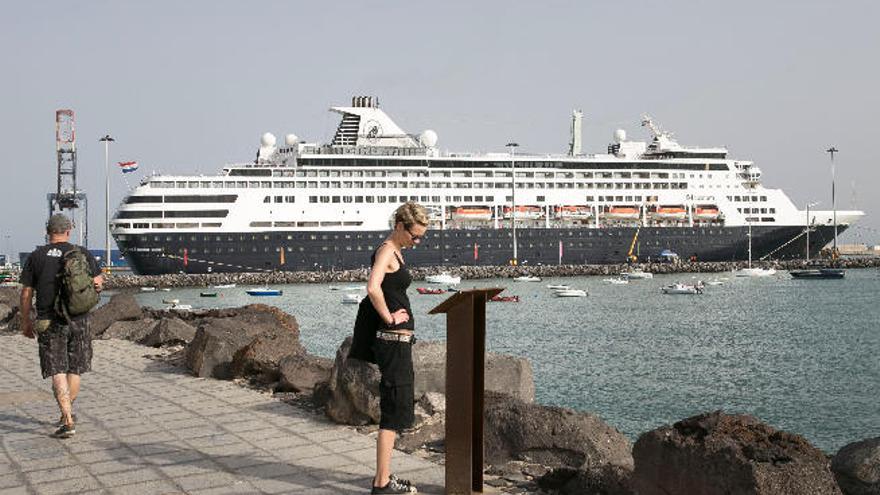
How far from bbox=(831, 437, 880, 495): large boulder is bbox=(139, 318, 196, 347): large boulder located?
418 inches

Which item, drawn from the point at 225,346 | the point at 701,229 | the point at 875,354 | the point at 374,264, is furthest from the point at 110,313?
the point at 701,229

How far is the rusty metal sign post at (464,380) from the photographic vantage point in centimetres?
500

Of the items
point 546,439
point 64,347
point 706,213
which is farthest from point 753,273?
point 64,347

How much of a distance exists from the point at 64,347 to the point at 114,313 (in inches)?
413

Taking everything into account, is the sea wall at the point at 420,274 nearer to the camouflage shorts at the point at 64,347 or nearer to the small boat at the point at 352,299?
the small boat at the point at 352,299

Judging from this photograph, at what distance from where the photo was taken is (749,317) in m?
40.2

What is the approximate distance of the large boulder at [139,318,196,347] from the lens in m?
14.3

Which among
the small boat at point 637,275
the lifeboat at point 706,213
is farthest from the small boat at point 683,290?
the lifeboat at point 706,213

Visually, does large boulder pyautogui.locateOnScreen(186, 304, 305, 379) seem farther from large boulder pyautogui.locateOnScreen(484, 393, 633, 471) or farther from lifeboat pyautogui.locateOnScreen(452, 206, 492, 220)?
lifeboat pyautogui.locateOnScreen(452, 206, 492, 220)

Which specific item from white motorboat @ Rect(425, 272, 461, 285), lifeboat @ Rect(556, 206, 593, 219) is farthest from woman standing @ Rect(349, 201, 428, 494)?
lifeboat @ Rect(556, 206, 593, 219)

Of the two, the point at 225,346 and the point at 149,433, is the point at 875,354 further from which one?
the point at 149,433

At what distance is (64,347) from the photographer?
23.3 feet

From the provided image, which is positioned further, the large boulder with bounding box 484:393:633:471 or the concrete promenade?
the large boulder with bounding box 484:393:633:471

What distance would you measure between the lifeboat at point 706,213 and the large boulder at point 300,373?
250 feet
